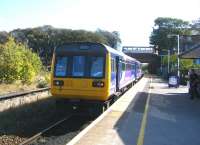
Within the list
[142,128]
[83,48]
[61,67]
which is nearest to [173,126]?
[142,128]

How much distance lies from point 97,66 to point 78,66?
723mm

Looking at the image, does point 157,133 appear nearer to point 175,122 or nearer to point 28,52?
point 175,122

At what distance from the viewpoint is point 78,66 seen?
59.4 ft

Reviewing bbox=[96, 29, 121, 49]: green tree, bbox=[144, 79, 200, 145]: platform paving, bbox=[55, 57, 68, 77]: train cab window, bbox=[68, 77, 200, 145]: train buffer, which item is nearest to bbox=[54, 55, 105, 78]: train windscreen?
bbox=[55, 57, 68, 77]: train cab window

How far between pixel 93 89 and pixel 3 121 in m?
3.35

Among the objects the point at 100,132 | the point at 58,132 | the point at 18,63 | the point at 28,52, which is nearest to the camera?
the point at 100,132

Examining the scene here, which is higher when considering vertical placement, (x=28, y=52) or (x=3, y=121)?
(x=28, y=52)

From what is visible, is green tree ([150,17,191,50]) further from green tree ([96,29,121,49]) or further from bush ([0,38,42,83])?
bush ([0,38,42,83])

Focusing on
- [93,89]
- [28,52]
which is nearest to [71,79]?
[93,89]

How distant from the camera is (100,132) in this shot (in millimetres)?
13094

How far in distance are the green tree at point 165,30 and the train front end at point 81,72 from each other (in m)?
111

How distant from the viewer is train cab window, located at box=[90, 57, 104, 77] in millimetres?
17797

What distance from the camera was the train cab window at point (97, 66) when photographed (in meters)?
17.8

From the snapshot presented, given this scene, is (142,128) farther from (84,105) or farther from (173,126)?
(84,105)
